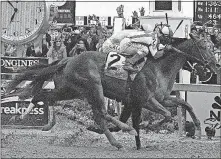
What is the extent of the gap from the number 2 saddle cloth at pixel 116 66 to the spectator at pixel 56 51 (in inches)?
58.4

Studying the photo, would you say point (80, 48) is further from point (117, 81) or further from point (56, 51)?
point (117, 81)

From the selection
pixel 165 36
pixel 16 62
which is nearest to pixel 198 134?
pixel 165 36

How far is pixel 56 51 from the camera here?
9.74 m

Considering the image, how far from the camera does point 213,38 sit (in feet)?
29.7

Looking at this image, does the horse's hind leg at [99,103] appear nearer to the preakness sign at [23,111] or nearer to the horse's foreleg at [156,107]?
the horse's foreleg at [156,107]

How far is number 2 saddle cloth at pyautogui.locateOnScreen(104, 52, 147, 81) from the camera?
8195 millimetres

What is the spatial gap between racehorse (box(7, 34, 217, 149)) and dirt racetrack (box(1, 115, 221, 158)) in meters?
0.33

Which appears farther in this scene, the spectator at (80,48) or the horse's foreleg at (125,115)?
the spectator at (80,48)

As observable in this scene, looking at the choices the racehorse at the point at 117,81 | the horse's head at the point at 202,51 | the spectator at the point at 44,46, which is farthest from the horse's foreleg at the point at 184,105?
the spectator at the point at 44,46

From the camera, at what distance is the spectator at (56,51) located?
9609 millimetres

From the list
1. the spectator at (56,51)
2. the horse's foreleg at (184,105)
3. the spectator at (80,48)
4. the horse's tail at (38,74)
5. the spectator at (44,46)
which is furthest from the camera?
the spectator at (44,46)

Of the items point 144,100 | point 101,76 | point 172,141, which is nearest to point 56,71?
point 101,76

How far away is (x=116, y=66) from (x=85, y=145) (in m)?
1.17

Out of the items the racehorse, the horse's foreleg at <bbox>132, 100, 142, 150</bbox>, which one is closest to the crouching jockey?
the racehorse
